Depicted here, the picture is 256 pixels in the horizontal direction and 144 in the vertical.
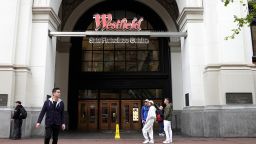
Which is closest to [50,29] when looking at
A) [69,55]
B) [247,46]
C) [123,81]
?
[69,55]

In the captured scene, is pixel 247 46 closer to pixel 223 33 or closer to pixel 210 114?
pixel 223 33

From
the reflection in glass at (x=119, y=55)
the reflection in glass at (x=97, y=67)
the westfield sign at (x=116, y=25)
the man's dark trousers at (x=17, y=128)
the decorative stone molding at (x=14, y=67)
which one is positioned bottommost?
the man's dark trousers at (x=17, y=128)

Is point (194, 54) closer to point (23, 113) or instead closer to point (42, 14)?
point (42, 14)

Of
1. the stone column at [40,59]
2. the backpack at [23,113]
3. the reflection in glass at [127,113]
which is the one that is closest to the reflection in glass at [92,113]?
the reflection in glass at [127,113]

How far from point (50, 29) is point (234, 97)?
10.4 meters

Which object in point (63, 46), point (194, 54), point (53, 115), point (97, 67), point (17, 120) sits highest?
point (63, 46)

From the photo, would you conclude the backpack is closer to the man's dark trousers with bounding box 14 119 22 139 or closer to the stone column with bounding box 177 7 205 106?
the man's dark trousers with bounding box 14 119 22 139

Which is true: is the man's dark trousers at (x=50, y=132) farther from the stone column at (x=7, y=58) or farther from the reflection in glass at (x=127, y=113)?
the reflection in glass at (x=127, y=113)

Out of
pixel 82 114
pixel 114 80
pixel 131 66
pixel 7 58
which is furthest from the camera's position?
pixel 131 66

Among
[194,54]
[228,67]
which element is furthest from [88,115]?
[228,67]

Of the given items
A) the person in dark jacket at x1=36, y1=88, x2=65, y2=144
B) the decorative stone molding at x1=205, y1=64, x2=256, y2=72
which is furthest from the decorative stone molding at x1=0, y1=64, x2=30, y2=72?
the decorative stone molding at x1=205, y1=64, x2=256, y2=72

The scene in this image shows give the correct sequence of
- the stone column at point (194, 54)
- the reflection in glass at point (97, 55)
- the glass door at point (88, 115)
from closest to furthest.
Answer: the stone column at point (194, 54)
the glass door at point (88, 115)
the reflection in glass at point (97, 55)

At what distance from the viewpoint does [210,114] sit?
15125 mm

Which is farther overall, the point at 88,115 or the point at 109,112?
A: the point at 109,112
